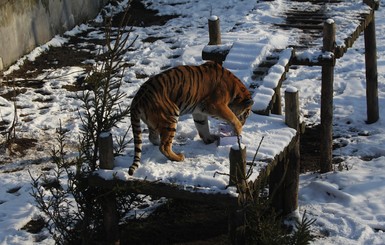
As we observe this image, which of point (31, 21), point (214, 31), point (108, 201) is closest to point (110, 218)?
point (108, 201)

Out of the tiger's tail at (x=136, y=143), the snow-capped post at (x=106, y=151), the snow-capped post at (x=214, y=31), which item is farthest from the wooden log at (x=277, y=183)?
the snow-capped post at (x=214, y=31)

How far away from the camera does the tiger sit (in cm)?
541

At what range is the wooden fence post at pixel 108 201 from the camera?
199 inches

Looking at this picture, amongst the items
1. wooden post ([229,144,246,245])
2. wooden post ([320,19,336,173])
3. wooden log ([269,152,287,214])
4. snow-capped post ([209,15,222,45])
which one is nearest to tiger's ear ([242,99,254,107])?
wooden log ([269,152,287,214])

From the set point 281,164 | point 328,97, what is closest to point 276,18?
point 328,97

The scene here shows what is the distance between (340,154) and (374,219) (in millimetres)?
1715

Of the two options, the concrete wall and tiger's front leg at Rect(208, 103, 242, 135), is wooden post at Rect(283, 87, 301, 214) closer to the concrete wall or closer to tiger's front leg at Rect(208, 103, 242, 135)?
tiger's front leg at Rect(208, 103, 242, 135)

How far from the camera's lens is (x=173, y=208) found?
21.1ft

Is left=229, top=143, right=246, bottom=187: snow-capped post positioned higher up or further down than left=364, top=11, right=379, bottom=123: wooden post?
higher up

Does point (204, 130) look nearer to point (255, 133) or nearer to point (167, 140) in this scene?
point (255, 133)

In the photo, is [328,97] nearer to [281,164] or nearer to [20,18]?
[281,164]

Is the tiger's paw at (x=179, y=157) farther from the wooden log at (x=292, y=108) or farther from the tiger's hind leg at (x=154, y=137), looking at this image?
the wooden log at (x=292, y=108)

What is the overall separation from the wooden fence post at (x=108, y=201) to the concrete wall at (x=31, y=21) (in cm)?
536

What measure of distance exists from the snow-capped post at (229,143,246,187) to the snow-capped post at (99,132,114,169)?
91 cm
